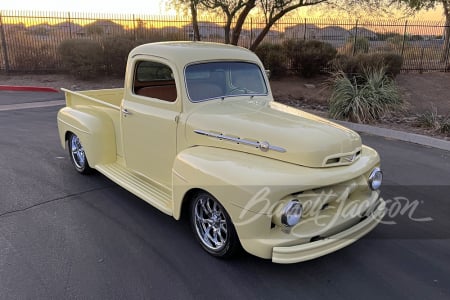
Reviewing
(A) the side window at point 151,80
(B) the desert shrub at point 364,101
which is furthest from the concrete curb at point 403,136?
(A) the side window at point 151,80

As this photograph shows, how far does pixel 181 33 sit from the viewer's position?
18.3 metres

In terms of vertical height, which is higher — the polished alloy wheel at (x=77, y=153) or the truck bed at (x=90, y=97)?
the truck bed at (x=90, y=97)

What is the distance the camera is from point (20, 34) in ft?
56.1

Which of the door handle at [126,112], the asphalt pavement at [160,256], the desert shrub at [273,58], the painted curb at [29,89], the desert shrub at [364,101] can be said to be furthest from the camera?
the desert shrub at [273,58]

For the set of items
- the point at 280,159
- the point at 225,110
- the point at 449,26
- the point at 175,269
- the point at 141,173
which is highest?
the point at 449,26

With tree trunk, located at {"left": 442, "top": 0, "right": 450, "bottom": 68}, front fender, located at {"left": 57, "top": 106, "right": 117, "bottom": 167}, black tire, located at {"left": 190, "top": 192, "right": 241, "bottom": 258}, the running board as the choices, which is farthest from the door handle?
tree trunk, located at {"left": 442, "top": 0, "right": 450, "bottom": 68}

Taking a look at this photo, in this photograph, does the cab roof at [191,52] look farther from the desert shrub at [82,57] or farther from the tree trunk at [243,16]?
the desert shrub at [82,57]

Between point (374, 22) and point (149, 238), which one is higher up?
point (374, 22)

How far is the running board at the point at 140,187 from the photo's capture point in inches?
155

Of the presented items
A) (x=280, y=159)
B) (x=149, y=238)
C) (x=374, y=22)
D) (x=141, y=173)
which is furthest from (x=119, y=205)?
(x=374, y=22)

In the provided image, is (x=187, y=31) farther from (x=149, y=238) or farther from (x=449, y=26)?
(x=149, y=238)

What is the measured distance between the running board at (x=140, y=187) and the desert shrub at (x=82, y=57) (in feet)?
38.5

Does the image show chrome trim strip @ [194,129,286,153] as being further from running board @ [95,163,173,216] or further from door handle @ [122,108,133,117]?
door handle @ [122,108,133,117]

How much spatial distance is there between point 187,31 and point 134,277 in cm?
1650
